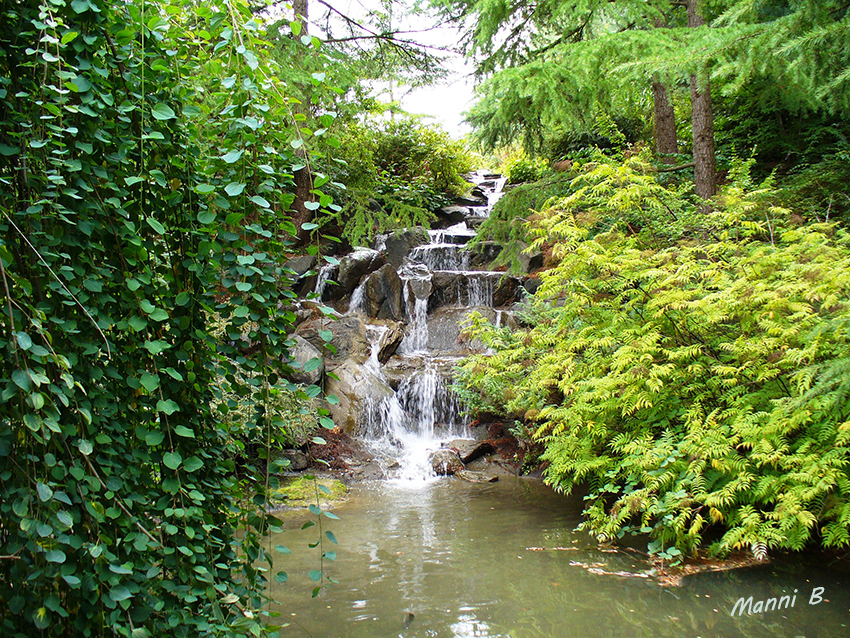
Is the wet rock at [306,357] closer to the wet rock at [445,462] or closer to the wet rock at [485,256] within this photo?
the wet rock at [445,462]

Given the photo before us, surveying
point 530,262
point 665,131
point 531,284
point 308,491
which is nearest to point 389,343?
point 531,284

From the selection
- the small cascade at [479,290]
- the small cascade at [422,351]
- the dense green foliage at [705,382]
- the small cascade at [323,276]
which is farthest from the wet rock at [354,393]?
the small cascade at [479,290]

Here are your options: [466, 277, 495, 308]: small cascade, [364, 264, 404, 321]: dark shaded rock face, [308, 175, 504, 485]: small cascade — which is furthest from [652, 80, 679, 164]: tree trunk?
[364, 264, 404, 321]: dark shaded rock face

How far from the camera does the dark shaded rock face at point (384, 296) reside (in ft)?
39.6

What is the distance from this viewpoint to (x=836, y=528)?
3488 mm

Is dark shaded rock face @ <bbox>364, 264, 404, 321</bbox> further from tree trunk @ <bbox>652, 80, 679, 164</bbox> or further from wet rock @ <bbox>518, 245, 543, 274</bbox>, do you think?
tree trunk @ <bbox>652, 80, 679, 164</bbox>

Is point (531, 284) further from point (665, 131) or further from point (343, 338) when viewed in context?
point (343, 338)

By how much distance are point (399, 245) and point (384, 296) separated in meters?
2.68

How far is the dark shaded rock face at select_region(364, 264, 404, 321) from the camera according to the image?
39.6 ft

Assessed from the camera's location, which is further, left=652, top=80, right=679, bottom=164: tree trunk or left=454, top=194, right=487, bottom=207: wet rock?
left=454, top=194, right=487, bottom=207: wet rock

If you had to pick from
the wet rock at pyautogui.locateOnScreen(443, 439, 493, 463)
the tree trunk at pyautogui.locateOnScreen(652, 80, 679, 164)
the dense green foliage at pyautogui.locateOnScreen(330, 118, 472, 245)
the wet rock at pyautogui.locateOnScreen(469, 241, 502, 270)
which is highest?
the dense green foliage at pyautogui.locateOnScreen(330, 118, 472, 245)

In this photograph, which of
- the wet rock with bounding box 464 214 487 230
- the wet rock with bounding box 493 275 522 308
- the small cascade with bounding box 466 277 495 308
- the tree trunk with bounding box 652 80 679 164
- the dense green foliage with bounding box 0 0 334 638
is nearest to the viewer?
the dense green foliage with bounding box 0 0 334 638

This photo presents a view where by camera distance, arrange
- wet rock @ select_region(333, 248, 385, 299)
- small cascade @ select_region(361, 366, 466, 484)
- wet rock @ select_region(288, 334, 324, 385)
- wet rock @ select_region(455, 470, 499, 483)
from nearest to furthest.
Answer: wet rock @ select_region(455, 470, 499, 483) → wet rock @ select_region(288, 334, 324, 385) → small cascade @ select_region(361, 366, 466, 484) → wet rock @ select_region(333, 248, 385, 299)

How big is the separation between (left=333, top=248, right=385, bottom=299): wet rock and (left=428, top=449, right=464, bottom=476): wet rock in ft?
19.1
